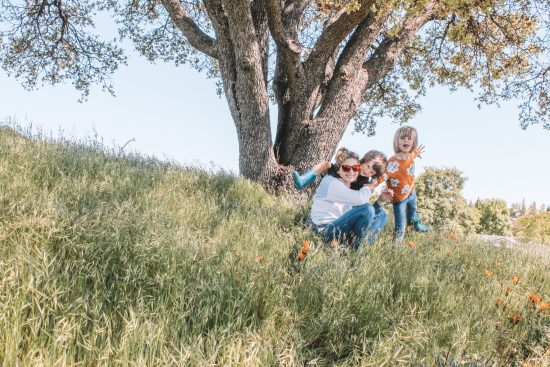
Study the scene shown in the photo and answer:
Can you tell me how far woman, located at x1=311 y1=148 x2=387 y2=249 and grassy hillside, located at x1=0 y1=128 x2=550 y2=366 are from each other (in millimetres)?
325

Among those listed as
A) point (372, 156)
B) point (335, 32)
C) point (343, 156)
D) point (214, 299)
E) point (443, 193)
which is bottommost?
point (214, 299)

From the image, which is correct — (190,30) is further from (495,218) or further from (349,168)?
(495,218)

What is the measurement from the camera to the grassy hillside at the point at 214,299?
83.5 inches

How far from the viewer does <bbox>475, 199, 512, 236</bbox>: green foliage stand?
3828cm

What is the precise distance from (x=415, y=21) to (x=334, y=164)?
201 inches

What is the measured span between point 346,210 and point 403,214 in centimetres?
139

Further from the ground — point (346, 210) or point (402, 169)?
point (402, 169)

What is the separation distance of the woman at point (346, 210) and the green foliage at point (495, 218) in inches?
1475

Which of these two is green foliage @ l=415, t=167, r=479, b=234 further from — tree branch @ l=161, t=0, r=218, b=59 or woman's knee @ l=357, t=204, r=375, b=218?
woman's knee @ l=357, t=204, r=375, b=218

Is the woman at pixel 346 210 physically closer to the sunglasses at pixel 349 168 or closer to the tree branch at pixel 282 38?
the sunglasses at pixel 349 168

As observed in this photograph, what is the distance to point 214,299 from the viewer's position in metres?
2.61

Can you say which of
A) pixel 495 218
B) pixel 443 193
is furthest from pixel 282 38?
pixel 495 218

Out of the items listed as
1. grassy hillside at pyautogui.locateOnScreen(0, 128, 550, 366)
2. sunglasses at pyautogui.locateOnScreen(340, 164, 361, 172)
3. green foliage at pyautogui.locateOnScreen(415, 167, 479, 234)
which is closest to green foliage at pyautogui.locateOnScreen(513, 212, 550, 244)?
green foliage at pyautogui.locateOnScreen(415, 167, 479, 234)

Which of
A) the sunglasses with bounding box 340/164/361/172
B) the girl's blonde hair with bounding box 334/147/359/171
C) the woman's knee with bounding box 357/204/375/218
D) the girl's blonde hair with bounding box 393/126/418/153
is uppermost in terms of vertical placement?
the girl's blonde hair with bounding box 393/126/418/153
